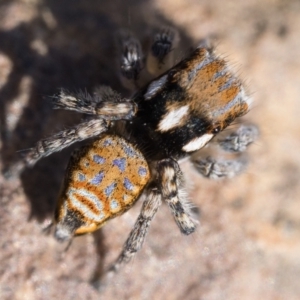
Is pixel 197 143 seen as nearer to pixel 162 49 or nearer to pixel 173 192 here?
pixel 173 192

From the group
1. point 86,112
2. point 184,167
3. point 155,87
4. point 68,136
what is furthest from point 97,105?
point 184,167

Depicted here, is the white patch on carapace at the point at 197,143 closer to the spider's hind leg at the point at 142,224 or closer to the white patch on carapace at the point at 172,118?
the white patch on carapace at the point at 172,118

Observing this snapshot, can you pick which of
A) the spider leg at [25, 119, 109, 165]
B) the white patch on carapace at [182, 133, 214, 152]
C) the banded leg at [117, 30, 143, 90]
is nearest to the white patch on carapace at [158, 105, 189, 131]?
the white patch on carapace at [182, 133, 214, 152]

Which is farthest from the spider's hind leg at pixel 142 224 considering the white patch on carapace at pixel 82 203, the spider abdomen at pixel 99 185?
the white patch on carapace at pixel 82 203

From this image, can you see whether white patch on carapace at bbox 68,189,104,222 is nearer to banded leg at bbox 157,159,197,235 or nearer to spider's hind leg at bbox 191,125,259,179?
banded leg at bbox 157,159,197,235

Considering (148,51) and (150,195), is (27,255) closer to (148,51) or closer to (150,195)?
(150,195)
